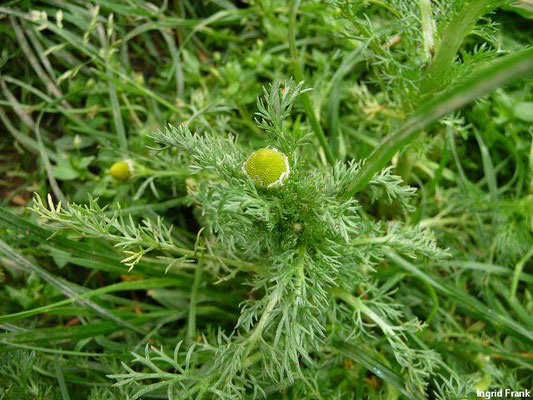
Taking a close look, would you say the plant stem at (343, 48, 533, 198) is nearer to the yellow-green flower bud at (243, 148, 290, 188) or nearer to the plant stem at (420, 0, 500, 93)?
the yellow-green flower bud at (243, 148, 290, 188)

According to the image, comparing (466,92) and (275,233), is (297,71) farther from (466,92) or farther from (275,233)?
(466,92)

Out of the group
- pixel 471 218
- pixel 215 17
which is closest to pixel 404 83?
pixel 471 218

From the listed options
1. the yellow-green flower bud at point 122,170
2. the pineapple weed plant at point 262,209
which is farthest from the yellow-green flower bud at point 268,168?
the yellow-green flower bud at point 122,170

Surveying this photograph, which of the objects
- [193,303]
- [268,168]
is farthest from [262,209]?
[193,303]

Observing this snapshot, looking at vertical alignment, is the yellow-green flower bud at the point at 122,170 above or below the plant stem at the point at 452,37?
below

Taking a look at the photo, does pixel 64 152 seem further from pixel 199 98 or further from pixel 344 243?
pixel 344 243

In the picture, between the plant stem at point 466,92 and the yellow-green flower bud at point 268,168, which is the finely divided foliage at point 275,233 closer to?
the yellow-green flower bud at point 268,168

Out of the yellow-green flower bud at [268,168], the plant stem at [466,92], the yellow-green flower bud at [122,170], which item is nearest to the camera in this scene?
the plant stem at [466,92]
